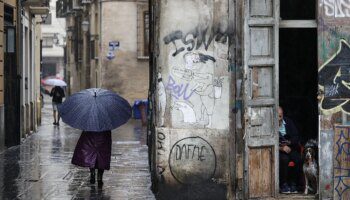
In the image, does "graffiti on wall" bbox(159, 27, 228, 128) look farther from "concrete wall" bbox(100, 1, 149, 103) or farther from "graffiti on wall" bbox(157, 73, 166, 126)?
"concrete wall" bbox(100, 1, 149, 103)

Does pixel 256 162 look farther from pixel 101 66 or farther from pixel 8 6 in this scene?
pixel 101 66

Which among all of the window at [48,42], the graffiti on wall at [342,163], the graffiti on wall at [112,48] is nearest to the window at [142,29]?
the graffiti on wall at [112,48]

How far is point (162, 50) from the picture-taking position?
12.1 m

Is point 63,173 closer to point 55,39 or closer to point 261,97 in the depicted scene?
point 261,97

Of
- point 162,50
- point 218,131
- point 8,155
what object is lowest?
point 8,155

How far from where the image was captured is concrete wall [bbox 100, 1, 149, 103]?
124 feet

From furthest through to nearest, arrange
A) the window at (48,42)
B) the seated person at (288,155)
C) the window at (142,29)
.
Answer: the window at (48,42)
the window at (142,29)
the seated person at (288,155)

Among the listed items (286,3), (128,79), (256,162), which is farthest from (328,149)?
(128,79)

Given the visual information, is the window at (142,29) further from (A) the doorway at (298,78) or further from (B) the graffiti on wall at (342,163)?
(B) the graffiti on wall at (342,163)

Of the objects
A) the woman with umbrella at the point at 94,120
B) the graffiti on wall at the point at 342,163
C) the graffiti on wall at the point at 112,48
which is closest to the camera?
the graffiti on wall at the point at 342,163

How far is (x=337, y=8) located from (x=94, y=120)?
14.1ft

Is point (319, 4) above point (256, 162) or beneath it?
above

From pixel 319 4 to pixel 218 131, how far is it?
2.21 meters

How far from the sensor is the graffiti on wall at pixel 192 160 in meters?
12.1
